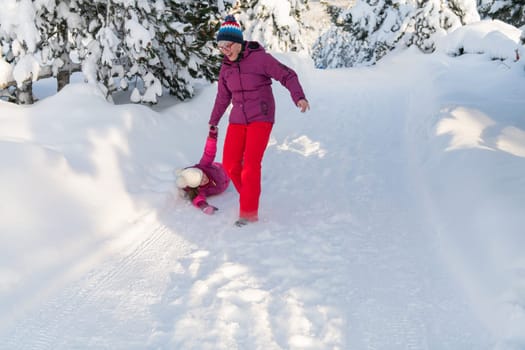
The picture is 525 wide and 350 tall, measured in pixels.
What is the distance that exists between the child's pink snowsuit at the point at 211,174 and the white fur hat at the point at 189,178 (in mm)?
158

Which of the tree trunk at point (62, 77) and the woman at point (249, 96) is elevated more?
the woman at point (249, 96)

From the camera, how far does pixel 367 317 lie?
266cm

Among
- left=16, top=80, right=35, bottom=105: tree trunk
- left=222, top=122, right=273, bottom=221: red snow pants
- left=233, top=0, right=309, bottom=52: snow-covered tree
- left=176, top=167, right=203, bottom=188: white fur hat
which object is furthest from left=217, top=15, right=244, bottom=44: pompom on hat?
left=233, top=0, right=309, bottom=52: snow-covered tree

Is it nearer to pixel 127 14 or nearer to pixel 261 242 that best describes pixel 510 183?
pixel 261 242

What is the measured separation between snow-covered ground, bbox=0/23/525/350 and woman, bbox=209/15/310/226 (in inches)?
15.2

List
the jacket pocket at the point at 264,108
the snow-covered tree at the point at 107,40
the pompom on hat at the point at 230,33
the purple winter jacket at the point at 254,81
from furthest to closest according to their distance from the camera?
the snow-covered tree at the point at 107,40 < the jacket pocket at the point at 264,108 < the purple winter jacket at the point at 254,81 < the pompom on hat at the point at 230,33

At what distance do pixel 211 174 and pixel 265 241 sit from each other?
1.45 m

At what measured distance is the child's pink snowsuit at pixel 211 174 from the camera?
480cm

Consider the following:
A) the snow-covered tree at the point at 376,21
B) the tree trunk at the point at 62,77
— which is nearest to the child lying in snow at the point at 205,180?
the tree trunk at the point at 62,77

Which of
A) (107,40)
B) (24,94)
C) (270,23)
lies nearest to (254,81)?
(107,40)

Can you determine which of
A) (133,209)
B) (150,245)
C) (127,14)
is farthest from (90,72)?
(150,245)

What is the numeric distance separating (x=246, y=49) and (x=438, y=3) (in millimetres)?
18541

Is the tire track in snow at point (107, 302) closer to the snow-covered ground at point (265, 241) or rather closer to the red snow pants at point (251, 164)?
the snow-covered ground at point (265, 241)

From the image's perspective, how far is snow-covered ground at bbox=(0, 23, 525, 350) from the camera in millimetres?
2553
